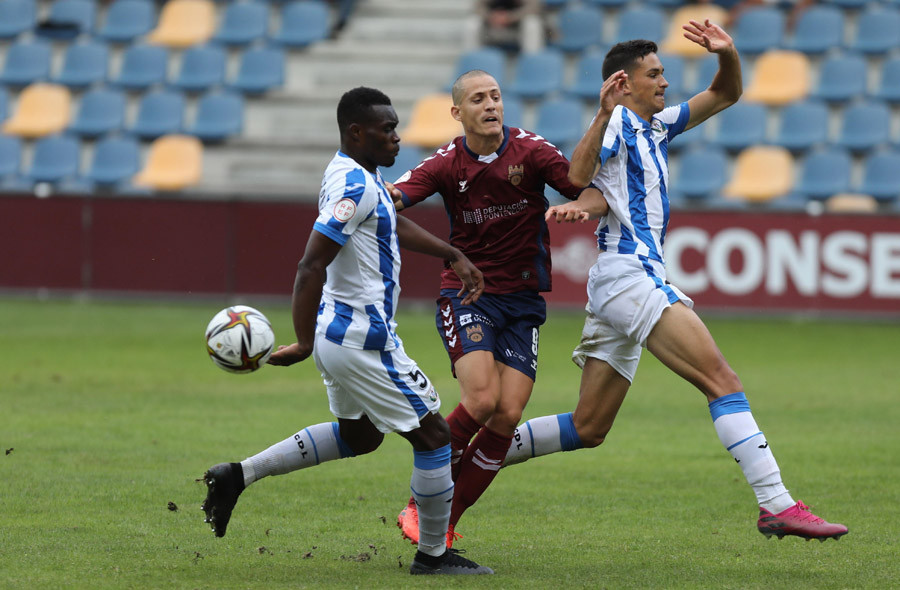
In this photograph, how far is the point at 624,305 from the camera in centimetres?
627

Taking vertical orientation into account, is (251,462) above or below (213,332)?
below

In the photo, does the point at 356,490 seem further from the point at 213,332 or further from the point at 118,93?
the point at 118,93

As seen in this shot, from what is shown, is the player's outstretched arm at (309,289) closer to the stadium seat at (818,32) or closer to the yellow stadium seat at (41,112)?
the stadium seat at (818,32)

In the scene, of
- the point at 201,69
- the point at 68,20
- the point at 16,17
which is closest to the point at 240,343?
the point at 201,69

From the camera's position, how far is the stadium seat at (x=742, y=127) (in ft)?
65.8

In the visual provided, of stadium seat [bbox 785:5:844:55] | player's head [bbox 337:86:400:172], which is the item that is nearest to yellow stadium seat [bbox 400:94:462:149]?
stadium seat [bbox 785:5:844:55]

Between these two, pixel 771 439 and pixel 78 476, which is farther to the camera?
pixel 771 439

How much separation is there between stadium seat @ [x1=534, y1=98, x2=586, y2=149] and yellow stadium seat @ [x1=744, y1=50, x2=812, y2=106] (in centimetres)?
256

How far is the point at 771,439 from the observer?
9.53 metres

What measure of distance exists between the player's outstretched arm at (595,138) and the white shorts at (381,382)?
4.41 feet

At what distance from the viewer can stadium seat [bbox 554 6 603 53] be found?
21797mm

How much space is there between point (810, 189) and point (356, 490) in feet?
42.2

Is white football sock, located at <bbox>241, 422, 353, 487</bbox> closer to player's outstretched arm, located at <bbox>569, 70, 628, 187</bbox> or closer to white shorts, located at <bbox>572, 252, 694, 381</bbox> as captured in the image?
white shorts, located at <bbox>572, 252, 694, 381</bbox>

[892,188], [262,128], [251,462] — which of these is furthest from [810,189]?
[251,462]
